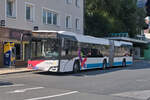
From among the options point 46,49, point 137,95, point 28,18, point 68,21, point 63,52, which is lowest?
point 137,95

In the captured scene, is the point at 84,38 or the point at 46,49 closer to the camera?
the point at 46,49

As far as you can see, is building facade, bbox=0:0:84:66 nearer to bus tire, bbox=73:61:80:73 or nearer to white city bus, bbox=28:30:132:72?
white city bus, bbox=28:30:132:72

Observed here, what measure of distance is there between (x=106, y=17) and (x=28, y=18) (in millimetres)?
21361

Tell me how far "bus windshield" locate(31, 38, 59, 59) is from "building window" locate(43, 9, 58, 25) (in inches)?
398

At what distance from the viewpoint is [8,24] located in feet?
67.1

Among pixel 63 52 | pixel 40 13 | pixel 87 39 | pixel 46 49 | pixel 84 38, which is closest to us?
pixel 46 49

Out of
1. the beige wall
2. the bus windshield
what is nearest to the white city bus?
the bus windshield

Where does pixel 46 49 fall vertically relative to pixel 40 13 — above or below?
below

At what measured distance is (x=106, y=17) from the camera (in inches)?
1639

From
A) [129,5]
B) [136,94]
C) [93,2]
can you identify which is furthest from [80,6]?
[136,94]

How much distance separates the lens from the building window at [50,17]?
25.3 meters

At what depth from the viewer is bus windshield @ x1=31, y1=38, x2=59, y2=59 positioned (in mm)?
15156

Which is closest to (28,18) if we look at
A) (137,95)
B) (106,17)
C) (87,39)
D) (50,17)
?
(50,17)

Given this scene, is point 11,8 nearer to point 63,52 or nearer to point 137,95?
point 63,52
